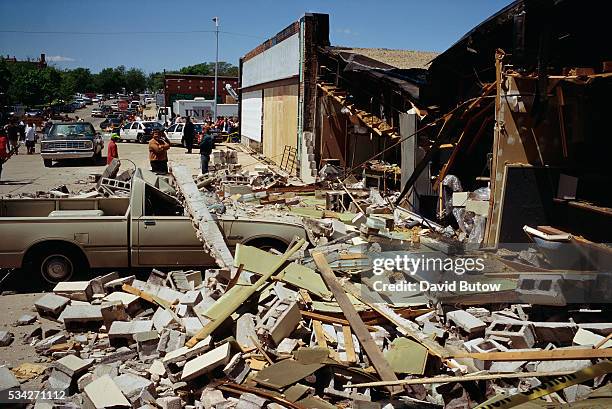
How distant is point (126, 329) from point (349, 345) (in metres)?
2.77

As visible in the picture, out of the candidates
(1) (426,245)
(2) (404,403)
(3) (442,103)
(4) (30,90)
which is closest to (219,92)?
(4) (30,90)

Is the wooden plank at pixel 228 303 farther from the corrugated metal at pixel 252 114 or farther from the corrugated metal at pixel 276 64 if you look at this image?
the corrugated metal at pixel 252 114

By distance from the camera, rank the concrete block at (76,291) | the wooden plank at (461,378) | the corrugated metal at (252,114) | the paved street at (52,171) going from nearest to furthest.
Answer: the wooden plank at (461,378)
the concrete block at (76,291)
the paved street at (52,171)
the corrugated metal at (252,114)

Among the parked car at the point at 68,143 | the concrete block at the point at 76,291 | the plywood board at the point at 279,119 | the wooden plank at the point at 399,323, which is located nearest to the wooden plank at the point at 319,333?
the wooden plank at the point at 399,323

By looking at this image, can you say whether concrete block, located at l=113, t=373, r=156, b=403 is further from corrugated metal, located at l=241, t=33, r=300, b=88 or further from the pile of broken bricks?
corrugated metal, located at l=241, t=33, r=300, b=88

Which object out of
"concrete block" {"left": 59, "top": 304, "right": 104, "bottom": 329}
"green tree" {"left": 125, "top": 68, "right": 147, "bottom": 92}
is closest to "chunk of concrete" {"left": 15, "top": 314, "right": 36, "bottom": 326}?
"concrete block" {"left": 59, "top": 304, "right": 104, "bottom": 329}

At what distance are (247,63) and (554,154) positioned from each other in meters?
28.2

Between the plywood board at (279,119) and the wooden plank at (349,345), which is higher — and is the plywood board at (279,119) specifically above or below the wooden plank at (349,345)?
above

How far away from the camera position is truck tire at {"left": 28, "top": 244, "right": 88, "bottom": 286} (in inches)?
348

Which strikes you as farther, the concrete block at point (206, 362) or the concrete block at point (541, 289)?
the concrete block at point (541, 289)

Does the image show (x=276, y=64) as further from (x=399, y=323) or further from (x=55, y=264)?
(x=399, y=323)

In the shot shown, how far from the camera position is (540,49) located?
806 centimetres

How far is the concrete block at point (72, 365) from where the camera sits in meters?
5.81

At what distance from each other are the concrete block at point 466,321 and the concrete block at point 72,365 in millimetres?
4110
